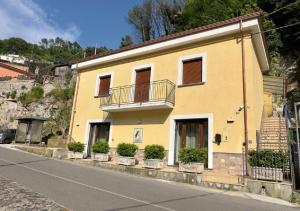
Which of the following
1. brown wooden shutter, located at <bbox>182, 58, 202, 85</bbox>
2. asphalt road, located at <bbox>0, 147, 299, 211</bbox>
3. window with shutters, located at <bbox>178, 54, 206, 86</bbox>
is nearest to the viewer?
asphalt road, located at <bbox>0, 147, 299, 211</bbox>

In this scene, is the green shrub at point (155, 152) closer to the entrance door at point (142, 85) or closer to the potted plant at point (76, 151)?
the entrance door at point (142, 85)

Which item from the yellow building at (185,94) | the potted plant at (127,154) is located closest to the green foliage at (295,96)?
the yellow building at (185,94)

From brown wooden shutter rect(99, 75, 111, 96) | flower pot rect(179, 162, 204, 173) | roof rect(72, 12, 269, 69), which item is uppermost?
roof rect(72, 12, 269, 69)

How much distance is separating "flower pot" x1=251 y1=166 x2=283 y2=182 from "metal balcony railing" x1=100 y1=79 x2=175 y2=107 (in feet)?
16.5

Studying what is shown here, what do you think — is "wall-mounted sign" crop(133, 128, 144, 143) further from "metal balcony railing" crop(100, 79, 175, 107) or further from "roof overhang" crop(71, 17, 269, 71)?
"roof overhang" crop(71, 17, 269, 71)

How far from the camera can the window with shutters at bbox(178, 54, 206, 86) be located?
12656 millimetres

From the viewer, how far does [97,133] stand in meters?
16.3

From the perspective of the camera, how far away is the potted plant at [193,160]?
10.5m

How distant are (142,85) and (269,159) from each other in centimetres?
772

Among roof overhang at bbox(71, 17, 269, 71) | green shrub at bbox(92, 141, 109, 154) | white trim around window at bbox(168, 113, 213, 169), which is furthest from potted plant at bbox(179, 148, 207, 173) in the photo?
roof overhang at bbox(71, 17, 269, 71)

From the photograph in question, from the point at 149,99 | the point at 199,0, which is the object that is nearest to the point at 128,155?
the point at 149,99

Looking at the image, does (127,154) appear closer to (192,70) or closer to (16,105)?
(192,70)

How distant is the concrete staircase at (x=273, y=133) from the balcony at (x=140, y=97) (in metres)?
4.51

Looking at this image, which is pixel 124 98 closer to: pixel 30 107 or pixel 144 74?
pixel 144 74
